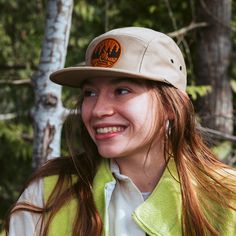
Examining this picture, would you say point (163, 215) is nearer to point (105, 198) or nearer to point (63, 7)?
point (105, 198)

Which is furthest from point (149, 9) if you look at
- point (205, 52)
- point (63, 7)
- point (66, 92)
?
point (63, 7)

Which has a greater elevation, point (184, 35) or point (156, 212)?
point (184, 35)

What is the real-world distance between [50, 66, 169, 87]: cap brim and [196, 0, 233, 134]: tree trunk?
8.92 feet

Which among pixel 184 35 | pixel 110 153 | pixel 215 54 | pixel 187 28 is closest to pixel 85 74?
pixel 110 153

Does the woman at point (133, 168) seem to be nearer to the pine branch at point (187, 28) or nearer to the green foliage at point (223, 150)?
the pine branch at point (187, 28)

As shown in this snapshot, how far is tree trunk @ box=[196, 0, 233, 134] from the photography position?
4969mm

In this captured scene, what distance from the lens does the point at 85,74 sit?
2275 mm

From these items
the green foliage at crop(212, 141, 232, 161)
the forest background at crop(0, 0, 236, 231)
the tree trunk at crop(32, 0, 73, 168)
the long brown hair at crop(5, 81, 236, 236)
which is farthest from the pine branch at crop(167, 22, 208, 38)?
the long brown hair at crop(5, 81, 236, 236)

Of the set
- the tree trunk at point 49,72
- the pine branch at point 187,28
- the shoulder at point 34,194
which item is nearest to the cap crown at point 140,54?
the shoulder at point 34,194

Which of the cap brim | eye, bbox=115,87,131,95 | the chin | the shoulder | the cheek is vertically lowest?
the shoulder

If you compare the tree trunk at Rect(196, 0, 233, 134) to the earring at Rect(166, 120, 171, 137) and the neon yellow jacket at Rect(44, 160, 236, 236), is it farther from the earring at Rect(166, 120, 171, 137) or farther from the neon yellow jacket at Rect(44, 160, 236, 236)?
the neon yellow jacket at Rect(44, 160, 236, 236)

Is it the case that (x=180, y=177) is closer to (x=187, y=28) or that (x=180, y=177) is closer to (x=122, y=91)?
(x=122, y=91)

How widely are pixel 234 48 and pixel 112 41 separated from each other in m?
3.56

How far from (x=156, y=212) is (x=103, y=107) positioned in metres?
0.48
